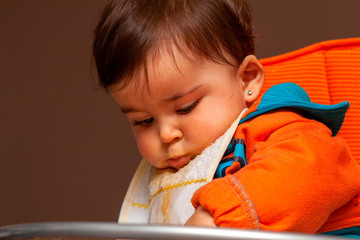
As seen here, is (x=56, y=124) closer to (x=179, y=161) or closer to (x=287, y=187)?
(x=179, y=161)

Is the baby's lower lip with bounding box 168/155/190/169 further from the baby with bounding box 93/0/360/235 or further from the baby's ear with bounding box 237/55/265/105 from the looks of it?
the baby's ear with bounding box 237/55/265/105

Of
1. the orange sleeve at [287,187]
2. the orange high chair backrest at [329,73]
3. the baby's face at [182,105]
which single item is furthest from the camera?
the orange high chair backrest at [329,73]

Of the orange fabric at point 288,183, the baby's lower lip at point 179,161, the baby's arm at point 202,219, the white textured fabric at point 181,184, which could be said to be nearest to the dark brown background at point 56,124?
the white textured fabric at point 181,184

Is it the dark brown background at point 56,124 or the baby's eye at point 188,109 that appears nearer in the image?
the baby's eye at point 188,109

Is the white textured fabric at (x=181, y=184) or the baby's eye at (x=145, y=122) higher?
the baby's eye at (x=145, y=122)

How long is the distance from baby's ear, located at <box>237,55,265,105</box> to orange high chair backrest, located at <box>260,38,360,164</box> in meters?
0.14

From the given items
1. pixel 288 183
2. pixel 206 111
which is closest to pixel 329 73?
pixel 206 111

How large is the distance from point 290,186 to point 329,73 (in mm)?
484

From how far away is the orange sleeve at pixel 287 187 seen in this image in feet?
2.04

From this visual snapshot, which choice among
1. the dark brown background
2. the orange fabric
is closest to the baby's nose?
the orange fabric

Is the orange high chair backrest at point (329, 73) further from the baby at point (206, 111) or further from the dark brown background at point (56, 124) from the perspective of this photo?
the dark brown background at point (56, 124)

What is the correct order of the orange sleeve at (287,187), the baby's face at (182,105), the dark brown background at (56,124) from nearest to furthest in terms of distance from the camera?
the orange sleeve at (287,187) → the baby's face at (182,105) → the dark brown background at (56,124)

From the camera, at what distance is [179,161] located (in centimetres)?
88

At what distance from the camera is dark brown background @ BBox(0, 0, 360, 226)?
173 centimetres
